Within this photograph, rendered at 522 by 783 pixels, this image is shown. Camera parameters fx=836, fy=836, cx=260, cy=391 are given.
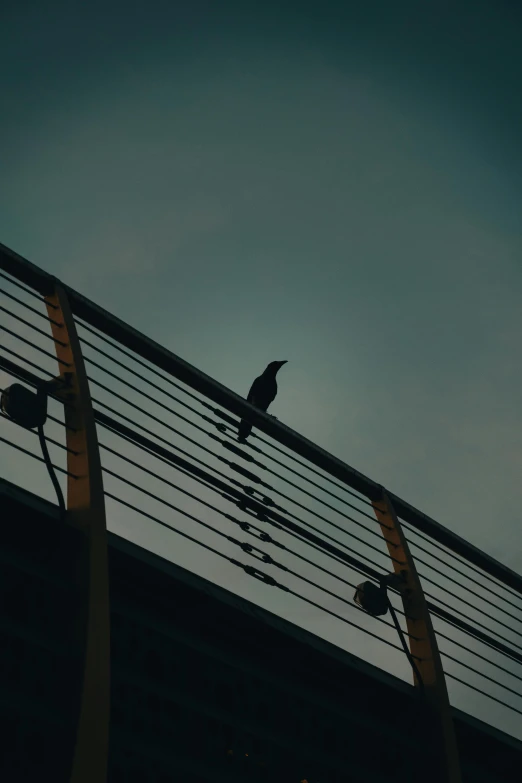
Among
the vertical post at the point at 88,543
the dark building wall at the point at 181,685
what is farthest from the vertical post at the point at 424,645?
the vertical post at the point at 88,543

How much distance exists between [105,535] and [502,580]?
18.6ft

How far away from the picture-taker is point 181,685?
5031 mm

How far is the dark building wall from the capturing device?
4.10 m

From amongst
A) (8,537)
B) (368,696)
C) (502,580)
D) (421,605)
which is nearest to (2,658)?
(8,537)

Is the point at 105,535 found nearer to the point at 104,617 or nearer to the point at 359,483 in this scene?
the point at 104,617

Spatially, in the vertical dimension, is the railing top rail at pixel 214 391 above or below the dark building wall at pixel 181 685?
above

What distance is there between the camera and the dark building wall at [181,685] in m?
4.10

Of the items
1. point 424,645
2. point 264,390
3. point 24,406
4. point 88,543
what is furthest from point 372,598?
point 264,390

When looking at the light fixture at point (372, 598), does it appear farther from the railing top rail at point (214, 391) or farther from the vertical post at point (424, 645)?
the railing top rail at point (214, 391)

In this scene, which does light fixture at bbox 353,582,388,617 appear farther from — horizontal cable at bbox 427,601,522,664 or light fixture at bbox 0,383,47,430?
light fixture at bbox 0,383,47,430

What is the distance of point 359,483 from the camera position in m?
7.25

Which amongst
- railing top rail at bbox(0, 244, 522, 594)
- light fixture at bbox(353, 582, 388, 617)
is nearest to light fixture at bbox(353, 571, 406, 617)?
light fixture at bbox(353, 582, 388, 617)

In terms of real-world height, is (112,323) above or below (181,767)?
above

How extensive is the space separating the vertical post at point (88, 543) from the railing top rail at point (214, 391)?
219mm
